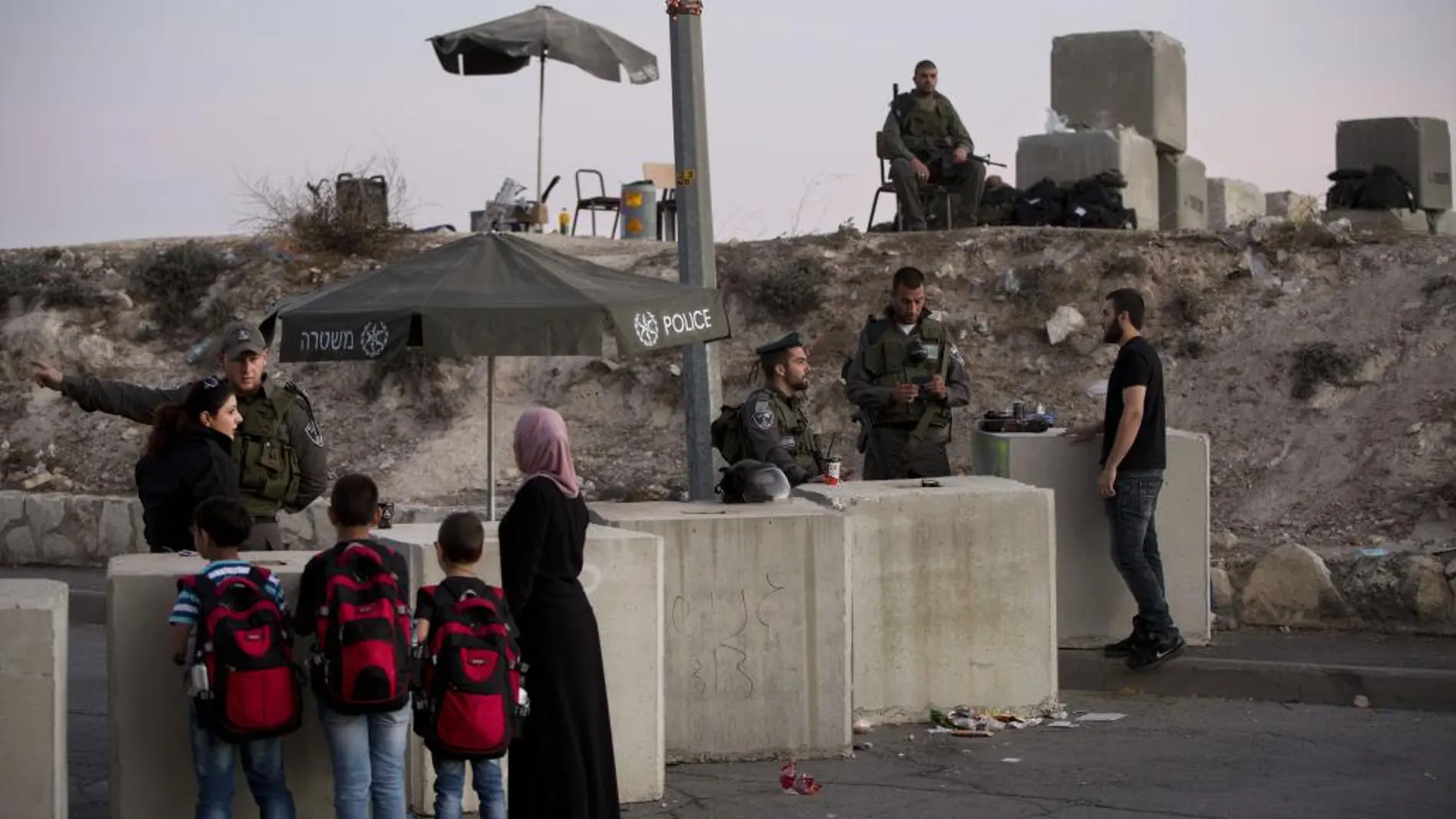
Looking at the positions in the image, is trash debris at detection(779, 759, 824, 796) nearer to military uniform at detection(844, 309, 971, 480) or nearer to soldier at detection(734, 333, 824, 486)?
soldier at detection(734, 333, 824, 486)

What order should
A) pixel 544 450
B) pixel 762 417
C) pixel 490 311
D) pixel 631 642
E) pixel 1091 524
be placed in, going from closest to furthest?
pixel 544 450, pixel 631 642, pixel 490 311, pixel 762 417, pixel 1091 524

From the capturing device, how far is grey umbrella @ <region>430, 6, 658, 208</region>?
18422mm

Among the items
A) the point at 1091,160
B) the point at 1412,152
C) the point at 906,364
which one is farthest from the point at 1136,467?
the point at 1412,152

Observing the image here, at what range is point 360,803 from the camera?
21.4ft

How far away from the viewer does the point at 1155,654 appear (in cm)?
1012

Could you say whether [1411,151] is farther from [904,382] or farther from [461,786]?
[461,786]

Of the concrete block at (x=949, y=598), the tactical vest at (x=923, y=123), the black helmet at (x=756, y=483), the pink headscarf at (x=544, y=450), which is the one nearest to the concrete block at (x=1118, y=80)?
the tactical vest at (x=923, y=123)

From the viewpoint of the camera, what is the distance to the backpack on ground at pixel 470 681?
6383 mm

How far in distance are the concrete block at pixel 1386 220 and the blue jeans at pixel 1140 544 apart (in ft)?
25.6

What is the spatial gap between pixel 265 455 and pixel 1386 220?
12.3 metres

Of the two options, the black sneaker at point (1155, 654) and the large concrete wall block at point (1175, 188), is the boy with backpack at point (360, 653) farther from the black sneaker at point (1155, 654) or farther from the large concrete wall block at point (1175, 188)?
the large concrete wall block at point (1175, 188)

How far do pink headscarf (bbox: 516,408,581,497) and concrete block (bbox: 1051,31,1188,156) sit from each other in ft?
44.0

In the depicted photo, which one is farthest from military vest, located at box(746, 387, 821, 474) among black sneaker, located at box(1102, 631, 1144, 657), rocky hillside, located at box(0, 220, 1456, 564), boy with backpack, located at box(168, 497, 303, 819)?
rocky hillside, located at box(0, 220, 1456, 564)

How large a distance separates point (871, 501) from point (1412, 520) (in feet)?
17.3
